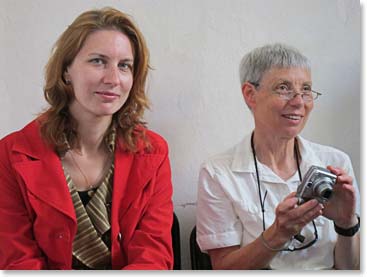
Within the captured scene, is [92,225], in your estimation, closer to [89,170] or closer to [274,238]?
[89,170]

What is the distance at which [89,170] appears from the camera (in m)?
1.03

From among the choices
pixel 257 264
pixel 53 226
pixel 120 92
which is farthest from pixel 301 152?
pixel 53 226

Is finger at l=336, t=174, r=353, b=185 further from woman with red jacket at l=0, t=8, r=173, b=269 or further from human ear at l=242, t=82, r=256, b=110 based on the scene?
woman with red jacket at l=0, t=8, r=173, b=269

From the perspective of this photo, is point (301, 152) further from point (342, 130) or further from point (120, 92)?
point (120, 92)

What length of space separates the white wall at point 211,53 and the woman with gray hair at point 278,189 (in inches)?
0.9

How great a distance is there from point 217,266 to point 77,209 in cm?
29

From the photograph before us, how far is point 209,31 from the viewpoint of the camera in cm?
99

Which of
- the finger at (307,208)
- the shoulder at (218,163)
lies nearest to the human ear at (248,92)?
the shoulder at (218,163)

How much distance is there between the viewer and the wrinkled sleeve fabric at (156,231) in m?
1.01

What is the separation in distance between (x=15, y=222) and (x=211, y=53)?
1.60 ft

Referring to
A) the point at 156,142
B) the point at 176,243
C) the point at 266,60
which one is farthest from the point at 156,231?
the point at 266,60

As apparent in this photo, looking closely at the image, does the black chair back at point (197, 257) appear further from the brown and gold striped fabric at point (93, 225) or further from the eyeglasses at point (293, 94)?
the eyeglasses at point (293, 94)

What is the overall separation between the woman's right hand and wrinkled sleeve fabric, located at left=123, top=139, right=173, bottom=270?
191 millimetres

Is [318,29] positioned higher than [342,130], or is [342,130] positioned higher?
[318,29]
